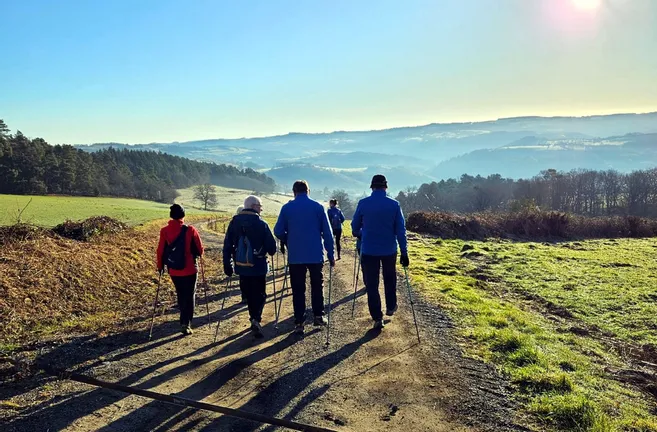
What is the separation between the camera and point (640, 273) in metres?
17.8

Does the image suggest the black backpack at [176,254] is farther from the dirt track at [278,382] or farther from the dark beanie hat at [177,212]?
the dirt track at [278,382]

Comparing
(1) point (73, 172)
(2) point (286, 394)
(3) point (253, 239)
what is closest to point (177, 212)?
(3) point (253, 239)

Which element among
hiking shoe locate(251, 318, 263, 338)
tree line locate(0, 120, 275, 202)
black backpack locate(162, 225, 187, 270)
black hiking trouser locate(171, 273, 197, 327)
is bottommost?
hiking shoe locate(251, 318, 263, 338)

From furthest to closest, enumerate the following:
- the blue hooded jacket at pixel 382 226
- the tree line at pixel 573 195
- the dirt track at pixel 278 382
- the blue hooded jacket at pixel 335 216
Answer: the tree line at pixel 573 195 < the blue hooded jacket at pixel 335 216 < the blue hooded jacket at pixel 382 226 < the dirt track at pixel 278 382

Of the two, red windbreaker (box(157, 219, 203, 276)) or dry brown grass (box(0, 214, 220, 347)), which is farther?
dry brown grass (box(0, 214, 220, 347))

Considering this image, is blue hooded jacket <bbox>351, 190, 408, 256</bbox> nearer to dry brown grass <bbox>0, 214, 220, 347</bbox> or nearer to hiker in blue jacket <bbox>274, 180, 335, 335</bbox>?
hiker in blue jacket <bbox>274, 180, 335, 335</bbox>

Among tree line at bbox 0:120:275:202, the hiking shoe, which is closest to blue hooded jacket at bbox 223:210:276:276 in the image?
the hiking shoe

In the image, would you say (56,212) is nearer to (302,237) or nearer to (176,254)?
(176,254)

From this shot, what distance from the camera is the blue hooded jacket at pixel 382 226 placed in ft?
26.7

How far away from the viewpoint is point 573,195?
325 ft

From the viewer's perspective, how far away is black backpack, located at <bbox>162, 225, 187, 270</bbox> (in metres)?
7.78

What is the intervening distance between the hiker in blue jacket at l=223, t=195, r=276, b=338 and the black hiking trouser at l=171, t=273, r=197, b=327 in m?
0.82

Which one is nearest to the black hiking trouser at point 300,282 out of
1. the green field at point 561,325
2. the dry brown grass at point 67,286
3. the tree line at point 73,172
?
the green field at point 561,325

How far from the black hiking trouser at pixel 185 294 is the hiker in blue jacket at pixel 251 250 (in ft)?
2.70
